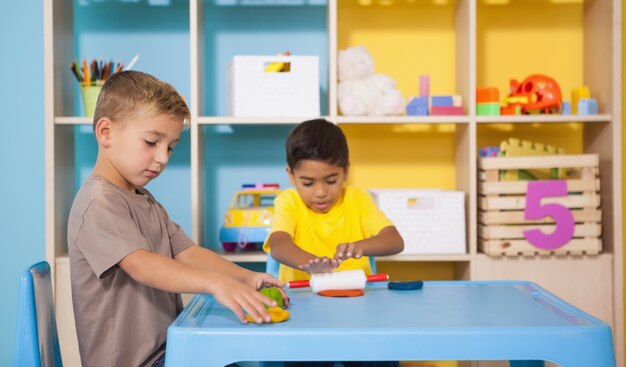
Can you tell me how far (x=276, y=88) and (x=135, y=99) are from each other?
0.94 metres

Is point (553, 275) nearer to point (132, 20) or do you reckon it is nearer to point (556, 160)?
point (556, 160)

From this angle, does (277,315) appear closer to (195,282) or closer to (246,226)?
(195,282)

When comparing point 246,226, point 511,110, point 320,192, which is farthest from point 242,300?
Answer: point 511,110

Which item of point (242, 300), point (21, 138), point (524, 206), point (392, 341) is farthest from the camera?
point (21, 138)

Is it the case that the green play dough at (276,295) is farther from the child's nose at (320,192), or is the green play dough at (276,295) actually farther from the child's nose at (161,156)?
the child's nose at (320,192)

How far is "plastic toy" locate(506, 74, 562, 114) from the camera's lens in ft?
7.45

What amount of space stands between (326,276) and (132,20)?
1624mm

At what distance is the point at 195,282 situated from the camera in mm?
1109

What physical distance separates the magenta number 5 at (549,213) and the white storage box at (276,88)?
0.73m

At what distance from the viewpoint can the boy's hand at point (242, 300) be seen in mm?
998

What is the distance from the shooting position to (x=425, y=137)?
255cm

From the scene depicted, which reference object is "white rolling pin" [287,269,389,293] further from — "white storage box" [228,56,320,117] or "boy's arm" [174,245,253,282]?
"white storage box" [228,56,320,117]

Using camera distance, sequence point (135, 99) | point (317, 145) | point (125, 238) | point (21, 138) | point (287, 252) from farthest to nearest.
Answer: point (21, 138)
point (317, 145)
point (287, 252)
point (135, 99)
point (125, 238)

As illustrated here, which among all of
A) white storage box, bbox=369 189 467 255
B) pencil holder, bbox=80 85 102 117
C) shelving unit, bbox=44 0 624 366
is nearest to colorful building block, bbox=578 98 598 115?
shelving unit, bbox=44 0 624 366
